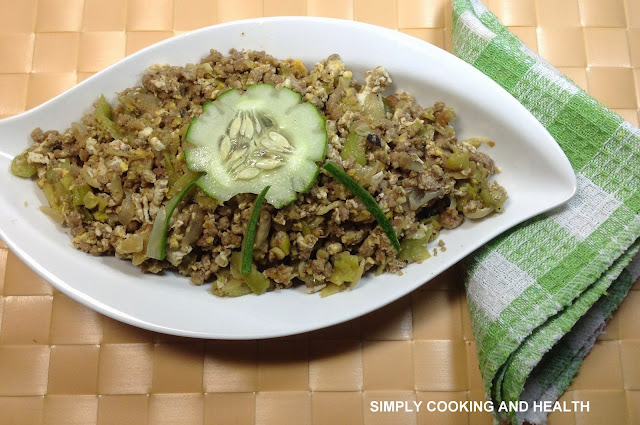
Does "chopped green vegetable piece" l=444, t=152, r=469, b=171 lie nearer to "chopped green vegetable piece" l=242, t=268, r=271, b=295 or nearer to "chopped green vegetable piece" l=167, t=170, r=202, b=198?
"chopped green vegetable piece" l=242, t=268, r=271, b=295

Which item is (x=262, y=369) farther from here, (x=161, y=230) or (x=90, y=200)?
(x=90, y=200)

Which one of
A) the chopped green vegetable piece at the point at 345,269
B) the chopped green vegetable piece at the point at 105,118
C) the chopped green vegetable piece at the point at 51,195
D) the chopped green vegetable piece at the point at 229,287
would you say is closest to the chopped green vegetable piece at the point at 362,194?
the chopped green vegetable piece at the point at 345,269

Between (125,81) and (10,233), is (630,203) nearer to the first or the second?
(125,81)

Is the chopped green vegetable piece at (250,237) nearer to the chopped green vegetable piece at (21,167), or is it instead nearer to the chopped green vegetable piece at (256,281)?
the chopped green vegetable piece at (256,281)

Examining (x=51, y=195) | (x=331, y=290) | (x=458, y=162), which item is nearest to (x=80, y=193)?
(x=51, y=195)

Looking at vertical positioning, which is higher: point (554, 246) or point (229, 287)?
point (554, 246)

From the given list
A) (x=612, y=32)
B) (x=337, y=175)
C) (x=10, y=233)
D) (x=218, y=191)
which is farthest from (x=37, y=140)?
(x=612, y=32)

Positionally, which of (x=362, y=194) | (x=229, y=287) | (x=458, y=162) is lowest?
(x=229, y=287)

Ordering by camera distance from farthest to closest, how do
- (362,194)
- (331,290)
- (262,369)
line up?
1. (262,369)
2. (331,290)
3. (362,194)

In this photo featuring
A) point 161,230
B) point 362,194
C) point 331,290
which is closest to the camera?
point 362,194
